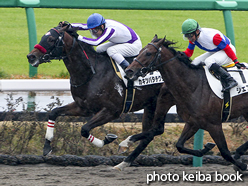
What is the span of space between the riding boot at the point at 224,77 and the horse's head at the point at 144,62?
702mm

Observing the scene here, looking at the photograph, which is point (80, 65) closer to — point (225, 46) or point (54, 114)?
point (54, 114)

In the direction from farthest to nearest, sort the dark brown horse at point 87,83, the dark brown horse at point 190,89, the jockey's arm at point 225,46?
1. the dark brown horse at point 87,83
2. the jockey's arm at point 225,46
3. the dark brown horse at point 190,89

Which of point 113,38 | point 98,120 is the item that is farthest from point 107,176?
point 113,38

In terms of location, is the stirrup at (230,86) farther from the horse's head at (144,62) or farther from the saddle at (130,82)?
the saddle at (130,82)

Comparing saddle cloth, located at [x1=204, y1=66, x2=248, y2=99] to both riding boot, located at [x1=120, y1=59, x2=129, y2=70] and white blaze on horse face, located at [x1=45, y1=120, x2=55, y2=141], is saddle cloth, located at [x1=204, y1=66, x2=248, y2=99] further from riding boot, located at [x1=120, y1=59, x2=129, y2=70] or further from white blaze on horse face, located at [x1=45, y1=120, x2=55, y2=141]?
white blaze on horse face, located at [x1=45, y1=120, x2=55, y2=141]

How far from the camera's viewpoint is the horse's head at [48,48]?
543cm

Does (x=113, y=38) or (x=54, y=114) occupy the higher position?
(x=113, y=38)

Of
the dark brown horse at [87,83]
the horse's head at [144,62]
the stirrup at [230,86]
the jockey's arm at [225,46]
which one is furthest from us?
the dark brown horse at [87,83]

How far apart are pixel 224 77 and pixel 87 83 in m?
1.57

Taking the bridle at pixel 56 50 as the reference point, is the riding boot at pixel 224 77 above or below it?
below

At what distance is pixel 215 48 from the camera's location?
18.3ft
